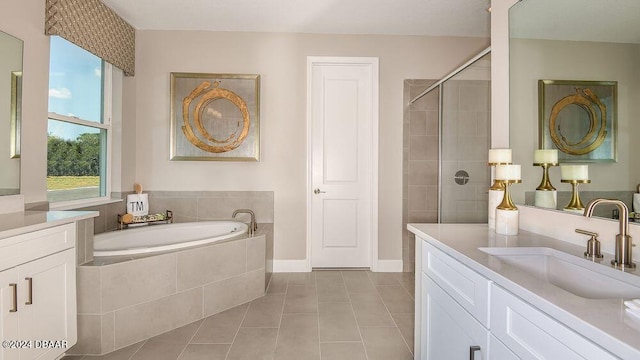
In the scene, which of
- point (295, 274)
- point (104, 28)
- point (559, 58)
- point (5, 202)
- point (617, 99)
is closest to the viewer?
point (617, 99)

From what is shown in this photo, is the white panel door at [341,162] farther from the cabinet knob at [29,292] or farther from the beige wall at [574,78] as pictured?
the cabinet knob at [29,292]

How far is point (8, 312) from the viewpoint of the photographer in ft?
4.32

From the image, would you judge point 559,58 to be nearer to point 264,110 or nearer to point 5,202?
point 264,110

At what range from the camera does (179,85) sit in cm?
334

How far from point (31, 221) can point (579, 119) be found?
2.50m

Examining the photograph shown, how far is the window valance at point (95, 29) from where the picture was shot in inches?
87.8

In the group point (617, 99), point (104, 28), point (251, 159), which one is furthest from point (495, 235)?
point (104, 28)

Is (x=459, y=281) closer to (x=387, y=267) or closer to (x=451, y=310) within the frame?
(x=451, y=310)

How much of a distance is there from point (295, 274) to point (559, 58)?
9.15ft

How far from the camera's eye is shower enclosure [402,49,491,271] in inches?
96.1

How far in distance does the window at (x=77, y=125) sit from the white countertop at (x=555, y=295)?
2.77m

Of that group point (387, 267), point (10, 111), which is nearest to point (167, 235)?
point (10, 111)

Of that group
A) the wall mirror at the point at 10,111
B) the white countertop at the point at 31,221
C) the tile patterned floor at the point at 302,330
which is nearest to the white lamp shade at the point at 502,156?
the tile patterned floor at the point at 302,330

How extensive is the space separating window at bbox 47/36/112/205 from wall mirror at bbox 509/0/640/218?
313 centimetres
